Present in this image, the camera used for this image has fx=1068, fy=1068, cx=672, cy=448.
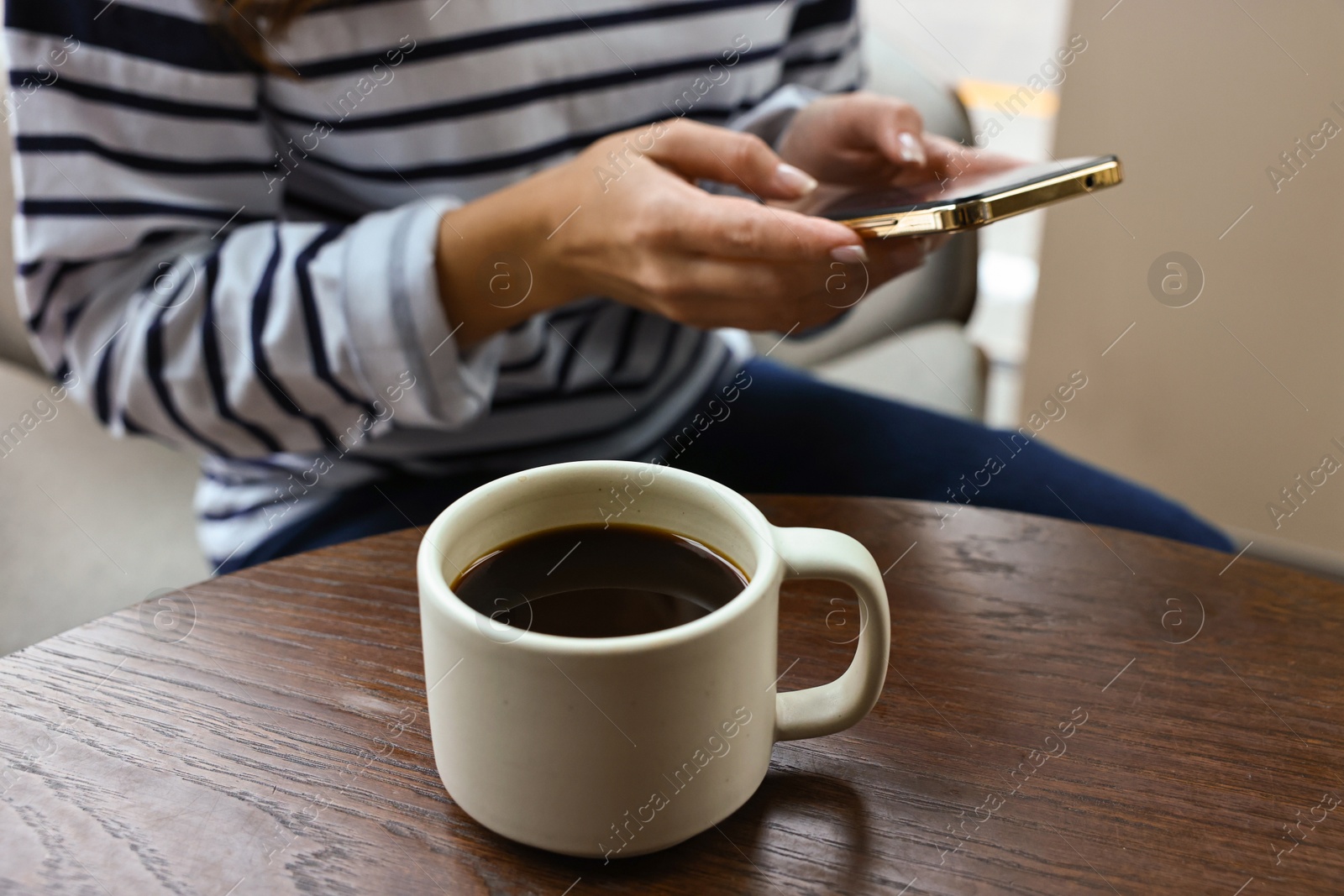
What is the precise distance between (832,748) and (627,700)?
0.41 feet

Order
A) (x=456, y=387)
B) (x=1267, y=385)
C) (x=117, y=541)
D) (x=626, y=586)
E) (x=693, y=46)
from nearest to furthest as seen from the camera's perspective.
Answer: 1. (x=626, y=586)
2. (x=456, y=387)
3. (x=693, y=46)
4. (x=117, y=541)
5. (x=1267, y=385)

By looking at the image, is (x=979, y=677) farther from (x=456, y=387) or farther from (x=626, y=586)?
(x=456, y=387)

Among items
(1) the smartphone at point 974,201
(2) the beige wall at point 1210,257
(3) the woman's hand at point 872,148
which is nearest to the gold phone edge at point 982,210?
(1) the smartphone at point 974,201

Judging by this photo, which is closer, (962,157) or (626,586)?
(626,586)

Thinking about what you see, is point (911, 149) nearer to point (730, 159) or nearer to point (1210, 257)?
point (730, 159)

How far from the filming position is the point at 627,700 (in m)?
0.32

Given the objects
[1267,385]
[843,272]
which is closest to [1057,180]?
[843,272]

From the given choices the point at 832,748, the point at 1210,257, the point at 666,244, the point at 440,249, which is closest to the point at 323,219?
the point at 440,249

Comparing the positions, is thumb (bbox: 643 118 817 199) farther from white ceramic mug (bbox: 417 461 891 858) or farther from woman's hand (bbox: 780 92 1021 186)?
white ceramic mug (bbox: 417 461 891 858)

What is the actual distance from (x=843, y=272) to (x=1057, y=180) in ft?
0.36

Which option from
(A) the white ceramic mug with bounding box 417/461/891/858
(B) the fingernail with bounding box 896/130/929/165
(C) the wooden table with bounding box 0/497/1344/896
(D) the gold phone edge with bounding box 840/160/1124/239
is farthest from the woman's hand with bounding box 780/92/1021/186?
(A) the white ceramic mug with bounding box 417/461/891/858

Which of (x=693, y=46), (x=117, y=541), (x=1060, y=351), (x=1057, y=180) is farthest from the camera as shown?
(x=1060, y=351)

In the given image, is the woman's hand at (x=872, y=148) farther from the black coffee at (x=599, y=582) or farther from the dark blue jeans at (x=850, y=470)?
the black coffee at (x=599, y=582)

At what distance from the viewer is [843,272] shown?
55cm
